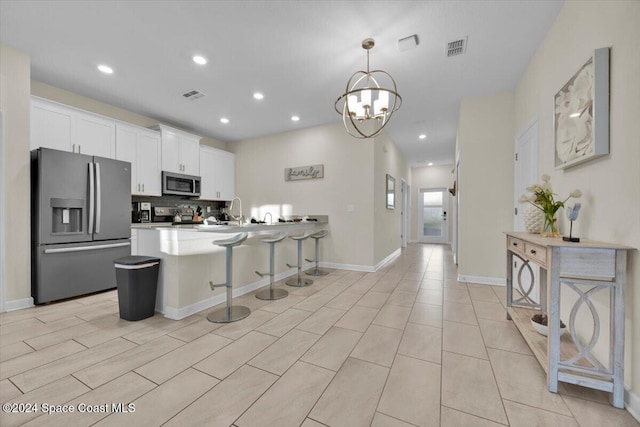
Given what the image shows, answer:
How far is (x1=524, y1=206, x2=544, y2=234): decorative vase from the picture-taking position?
223 cm

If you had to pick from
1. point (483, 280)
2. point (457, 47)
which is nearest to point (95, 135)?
point (457, 47)

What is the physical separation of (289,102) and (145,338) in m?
3.61

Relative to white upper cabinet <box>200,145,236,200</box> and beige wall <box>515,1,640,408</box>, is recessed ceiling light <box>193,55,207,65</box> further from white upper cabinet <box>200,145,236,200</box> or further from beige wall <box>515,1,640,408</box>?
beige wall <box>515,1,640,408</box>

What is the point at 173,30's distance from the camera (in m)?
2.51

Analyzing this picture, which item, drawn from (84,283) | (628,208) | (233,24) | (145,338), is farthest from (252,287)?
(628,208)

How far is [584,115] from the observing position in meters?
1.81

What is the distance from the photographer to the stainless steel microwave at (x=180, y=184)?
4.73m

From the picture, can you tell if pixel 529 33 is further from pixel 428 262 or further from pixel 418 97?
pixel 428 262

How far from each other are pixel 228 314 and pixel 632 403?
296cm

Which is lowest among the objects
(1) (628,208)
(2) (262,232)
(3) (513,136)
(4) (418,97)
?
(2) (262,232)

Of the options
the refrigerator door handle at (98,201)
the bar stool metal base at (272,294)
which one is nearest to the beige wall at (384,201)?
the bar stool metal base at (272,294)

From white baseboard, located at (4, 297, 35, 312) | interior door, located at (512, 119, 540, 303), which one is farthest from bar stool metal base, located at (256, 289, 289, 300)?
interior door, located at (512, 119, 540, 303)

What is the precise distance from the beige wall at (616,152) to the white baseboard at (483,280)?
194 cm

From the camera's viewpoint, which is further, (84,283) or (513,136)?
(513,136)
